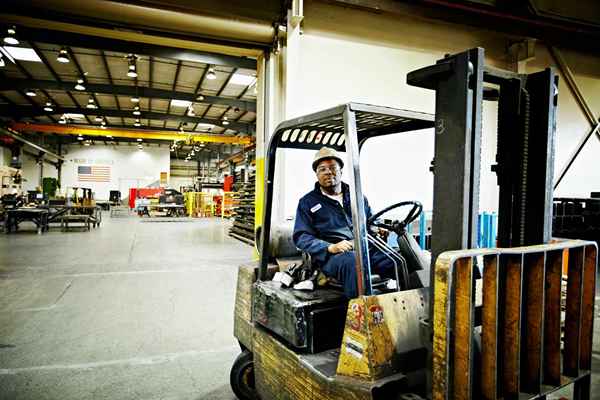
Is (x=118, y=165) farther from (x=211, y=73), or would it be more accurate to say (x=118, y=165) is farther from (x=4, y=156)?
(x=211, y=73)

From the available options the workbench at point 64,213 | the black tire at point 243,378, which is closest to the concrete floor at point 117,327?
the black tire at point 243,378

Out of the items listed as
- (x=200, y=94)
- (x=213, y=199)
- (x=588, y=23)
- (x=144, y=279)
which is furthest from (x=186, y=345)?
(x=213, y=199)

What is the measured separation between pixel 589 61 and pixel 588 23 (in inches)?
64.6

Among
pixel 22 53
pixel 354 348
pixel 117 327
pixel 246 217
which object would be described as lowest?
pixel 117 327

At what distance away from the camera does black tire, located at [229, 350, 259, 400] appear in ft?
9.53

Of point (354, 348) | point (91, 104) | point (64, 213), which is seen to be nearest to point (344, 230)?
point (354, 348)

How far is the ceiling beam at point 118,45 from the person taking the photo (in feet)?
33.2

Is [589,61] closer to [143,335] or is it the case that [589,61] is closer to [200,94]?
[143,335]

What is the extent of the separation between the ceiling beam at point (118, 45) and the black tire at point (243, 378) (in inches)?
383

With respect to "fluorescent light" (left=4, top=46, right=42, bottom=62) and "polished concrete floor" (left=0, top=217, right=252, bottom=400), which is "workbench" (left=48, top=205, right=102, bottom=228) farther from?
"polished concrete floor" (left=0, top=217, right=252, bottom=400)

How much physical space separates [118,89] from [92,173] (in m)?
20.0

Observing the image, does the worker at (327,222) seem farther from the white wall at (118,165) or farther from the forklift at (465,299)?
the white wall at (118,165)

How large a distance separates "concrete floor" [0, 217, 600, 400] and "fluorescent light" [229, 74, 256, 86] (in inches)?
348

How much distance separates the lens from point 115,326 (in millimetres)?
4512
